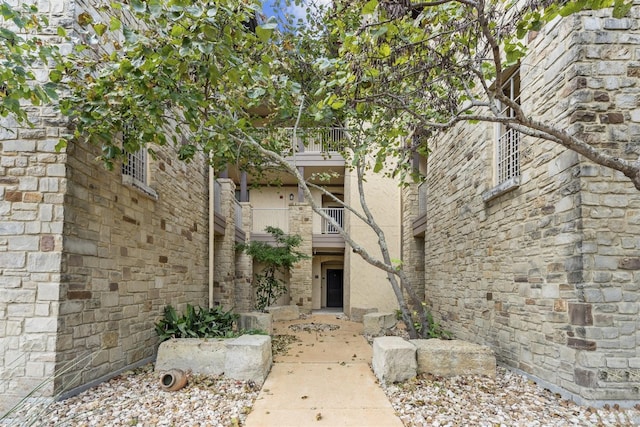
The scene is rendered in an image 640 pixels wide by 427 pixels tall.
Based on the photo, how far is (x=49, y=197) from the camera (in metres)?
3.33

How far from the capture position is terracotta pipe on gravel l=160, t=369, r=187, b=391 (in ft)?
12.1

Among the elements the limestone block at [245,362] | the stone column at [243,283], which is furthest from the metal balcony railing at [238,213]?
the limestone block at [245,362]

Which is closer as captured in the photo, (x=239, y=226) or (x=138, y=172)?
(x=138, y=172)

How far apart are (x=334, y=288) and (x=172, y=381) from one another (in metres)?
10.5

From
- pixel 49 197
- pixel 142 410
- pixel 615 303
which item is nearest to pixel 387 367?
pixel 615 303

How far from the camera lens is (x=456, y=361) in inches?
159

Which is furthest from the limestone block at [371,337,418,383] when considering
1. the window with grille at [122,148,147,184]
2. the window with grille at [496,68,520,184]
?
the window with grille at [122,148,147,184]

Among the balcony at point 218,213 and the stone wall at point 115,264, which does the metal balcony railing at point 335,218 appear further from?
the stone wall at point 115,264

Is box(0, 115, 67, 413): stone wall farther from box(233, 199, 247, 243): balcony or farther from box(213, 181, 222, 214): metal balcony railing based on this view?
box(233, 199, 247, 243): balcony

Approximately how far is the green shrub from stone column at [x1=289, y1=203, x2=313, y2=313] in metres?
5.54

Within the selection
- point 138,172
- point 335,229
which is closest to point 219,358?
point 138,172

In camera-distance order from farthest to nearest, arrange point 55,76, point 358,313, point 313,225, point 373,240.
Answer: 1. point 313,225
2. point 373,240
3. point 358,313
4. point 55,76

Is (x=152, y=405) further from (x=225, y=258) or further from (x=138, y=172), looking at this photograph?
(x=225, y=258)

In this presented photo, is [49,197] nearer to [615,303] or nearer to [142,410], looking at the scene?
[142,410]
